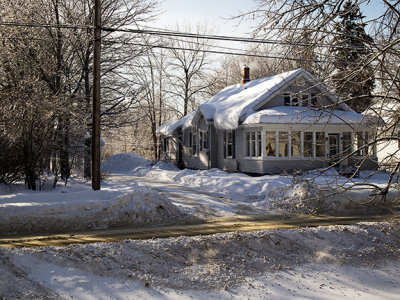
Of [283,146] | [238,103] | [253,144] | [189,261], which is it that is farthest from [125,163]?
[189,261]

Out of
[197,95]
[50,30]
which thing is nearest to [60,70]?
[50,30]

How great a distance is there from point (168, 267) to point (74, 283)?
1.51 m

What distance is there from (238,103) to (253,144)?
10.2ft

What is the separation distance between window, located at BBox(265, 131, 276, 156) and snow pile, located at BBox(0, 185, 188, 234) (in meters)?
10.8

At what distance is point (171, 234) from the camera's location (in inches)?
343

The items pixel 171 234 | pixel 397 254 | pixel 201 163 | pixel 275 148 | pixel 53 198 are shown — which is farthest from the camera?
pixel 201 163

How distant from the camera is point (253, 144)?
22.3 m

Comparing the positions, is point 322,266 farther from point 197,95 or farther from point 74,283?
point 197,95

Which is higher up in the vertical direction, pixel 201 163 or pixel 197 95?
pixel 197 95

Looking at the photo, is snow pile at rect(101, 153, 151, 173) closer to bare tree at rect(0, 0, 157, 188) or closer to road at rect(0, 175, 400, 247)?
bare tree at rect(0, 0, 157, 188)

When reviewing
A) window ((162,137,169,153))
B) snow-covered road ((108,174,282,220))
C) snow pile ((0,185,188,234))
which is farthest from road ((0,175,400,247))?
window ((162,137,169,153))

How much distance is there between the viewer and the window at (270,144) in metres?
21.2

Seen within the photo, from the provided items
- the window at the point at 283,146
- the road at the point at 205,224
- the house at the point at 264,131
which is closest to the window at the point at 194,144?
the house at the point at 264,131

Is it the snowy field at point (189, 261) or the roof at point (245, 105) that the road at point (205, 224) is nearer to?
the snowy field at point (189, 261)
